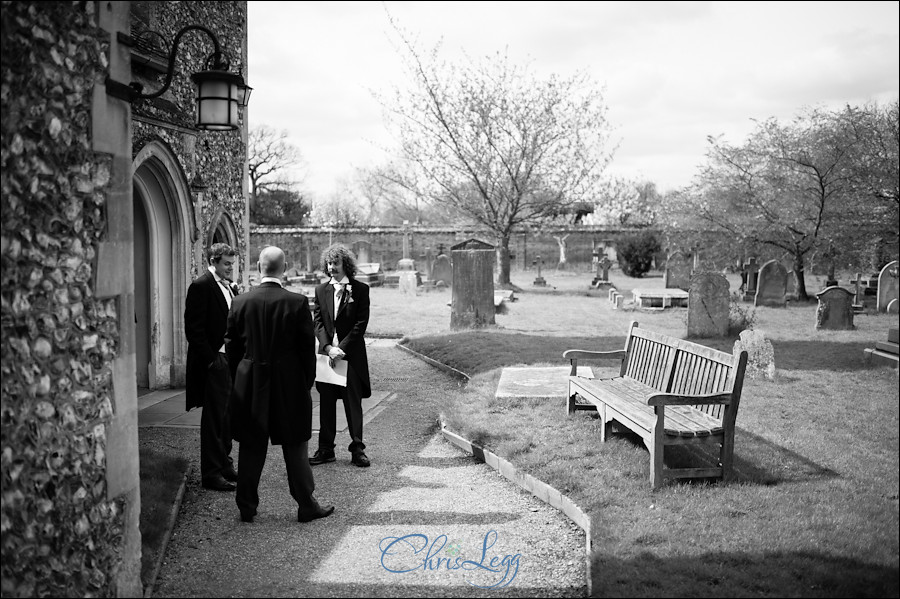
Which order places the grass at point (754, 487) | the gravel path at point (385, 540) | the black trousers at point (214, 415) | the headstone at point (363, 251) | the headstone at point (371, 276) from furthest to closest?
the headstone at point (363, 251), the headstone at point (371, 276), the black trousers at point (214, 415), the gravel path at point (385, 540), the grass at point (754, 487)

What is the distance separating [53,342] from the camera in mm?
3404

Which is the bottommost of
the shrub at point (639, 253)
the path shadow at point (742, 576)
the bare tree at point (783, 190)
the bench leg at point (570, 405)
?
the path shadow at point (742, 576)

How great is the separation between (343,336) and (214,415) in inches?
50.6

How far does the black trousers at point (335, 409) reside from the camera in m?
6.40

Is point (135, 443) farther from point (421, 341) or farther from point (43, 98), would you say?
point (421, 341)

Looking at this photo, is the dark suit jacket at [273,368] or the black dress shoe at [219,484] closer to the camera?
the dark suit jacket at [273,368]

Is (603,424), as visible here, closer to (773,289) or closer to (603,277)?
(773,289)

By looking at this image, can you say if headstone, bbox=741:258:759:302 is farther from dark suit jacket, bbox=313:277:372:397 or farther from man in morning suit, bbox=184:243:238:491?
man in morning suit, bbox=184:243:238:491

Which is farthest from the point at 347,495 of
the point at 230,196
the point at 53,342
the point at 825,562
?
the point at 230,196

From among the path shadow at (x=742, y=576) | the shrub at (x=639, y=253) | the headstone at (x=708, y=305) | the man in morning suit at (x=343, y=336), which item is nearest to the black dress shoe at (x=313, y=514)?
the man in morning suit at (x=343, y=336)

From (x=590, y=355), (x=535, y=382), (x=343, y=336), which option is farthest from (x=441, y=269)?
(x=343, y=336)

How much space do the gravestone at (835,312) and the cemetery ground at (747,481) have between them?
10.6 ft

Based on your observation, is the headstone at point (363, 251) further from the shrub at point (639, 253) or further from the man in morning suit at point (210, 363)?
the man in morning suit at point (210, 363)

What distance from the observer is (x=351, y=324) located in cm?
646
